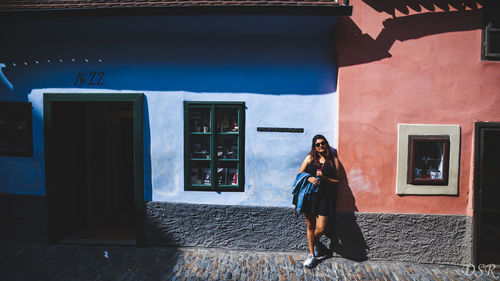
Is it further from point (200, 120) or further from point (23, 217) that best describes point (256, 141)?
point (23, 217)

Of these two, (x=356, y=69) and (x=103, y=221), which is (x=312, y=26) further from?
(x=103, y=221)

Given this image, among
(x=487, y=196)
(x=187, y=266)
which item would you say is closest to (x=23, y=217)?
(x=187, y=266)

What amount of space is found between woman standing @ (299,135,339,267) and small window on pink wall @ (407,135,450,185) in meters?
1.21

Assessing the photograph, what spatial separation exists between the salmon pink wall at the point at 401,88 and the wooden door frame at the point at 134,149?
346cm

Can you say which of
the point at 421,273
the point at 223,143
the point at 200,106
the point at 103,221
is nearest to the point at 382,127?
the point at 421,273

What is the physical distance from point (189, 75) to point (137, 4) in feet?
4.36

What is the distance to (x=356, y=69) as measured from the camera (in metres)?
4.58

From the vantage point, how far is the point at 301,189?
14.6 ft

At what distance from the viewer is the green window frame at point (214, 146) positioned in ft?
15.9

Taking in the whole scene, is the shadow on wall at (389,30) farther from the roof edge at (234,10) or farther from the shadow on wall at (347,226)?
the shadow on wall at (347,226)

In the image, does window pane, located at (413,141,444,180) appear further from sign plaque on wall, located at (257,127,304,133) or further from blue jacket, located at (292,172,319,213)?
sign plaque on wall, located at (257,127,304,133)

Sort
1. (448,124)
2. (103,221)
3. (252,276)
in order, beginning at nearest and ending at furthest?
(252,276) → (448,124) → (103,221)

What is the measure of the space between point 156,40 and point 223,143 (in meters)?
2.16

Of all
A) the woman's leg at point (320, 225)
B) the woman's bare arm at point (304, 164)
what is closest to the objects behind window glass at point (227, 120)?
the woman's bare arm at point (304, 164)
